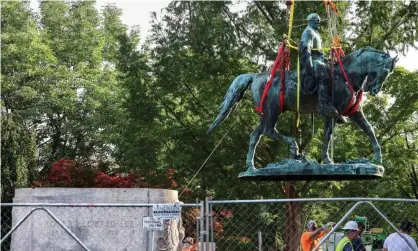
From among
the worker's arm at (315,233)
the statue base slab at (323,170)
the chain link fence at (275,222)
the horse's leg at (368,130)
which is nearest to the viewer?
the worker's arm at (315,233)

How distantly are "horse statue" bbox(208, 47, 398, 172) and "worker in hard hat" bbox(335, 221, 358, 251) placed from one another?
1500mm

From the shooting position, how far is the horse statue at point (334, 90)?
11609 millimetres

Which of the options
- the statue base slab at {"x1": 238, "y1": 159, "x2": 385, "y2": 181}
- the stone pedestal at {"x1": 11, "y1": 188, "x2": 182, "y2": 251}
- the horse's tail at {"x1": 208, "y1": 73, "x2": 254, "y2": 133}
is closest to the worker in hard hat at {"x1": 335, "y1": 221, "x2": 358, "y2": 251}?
the statue base slab at {"x1": 238, "y1": 159, "x2": 385, "y2": 181}

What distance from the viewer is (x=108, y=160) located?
3228 cm

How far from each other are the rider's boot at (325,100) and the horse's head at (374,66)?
498 millimetres

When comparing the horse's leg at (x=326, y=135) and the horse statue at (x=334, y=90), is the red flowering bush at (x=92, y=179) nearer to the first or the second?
the horse statue at (x=334, y=90)

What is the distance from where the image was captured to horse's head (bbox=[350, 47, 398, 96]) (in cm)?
1155

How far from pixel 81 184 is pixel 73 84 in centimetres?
998

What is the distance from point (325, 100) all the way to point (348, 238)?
2.21 m

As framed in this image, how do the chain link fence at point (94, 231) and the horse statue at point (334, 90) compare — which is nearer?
the horse statue at point (334, 90)

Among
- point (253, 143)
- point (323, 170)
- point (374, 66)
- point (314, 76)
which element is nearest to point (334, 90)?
point (314, 76)

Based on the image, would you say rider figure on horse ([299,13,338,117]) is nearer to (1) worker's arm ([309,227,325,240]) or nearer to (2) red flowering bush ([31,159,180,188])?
(1) worker's arm ([309,227,325,240])

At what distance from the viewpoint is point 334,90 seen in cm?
1178

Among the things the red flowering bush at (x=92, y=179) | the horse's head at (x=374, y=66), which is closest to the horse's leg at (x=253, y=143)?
the horse's head at (x=374, y=66)
